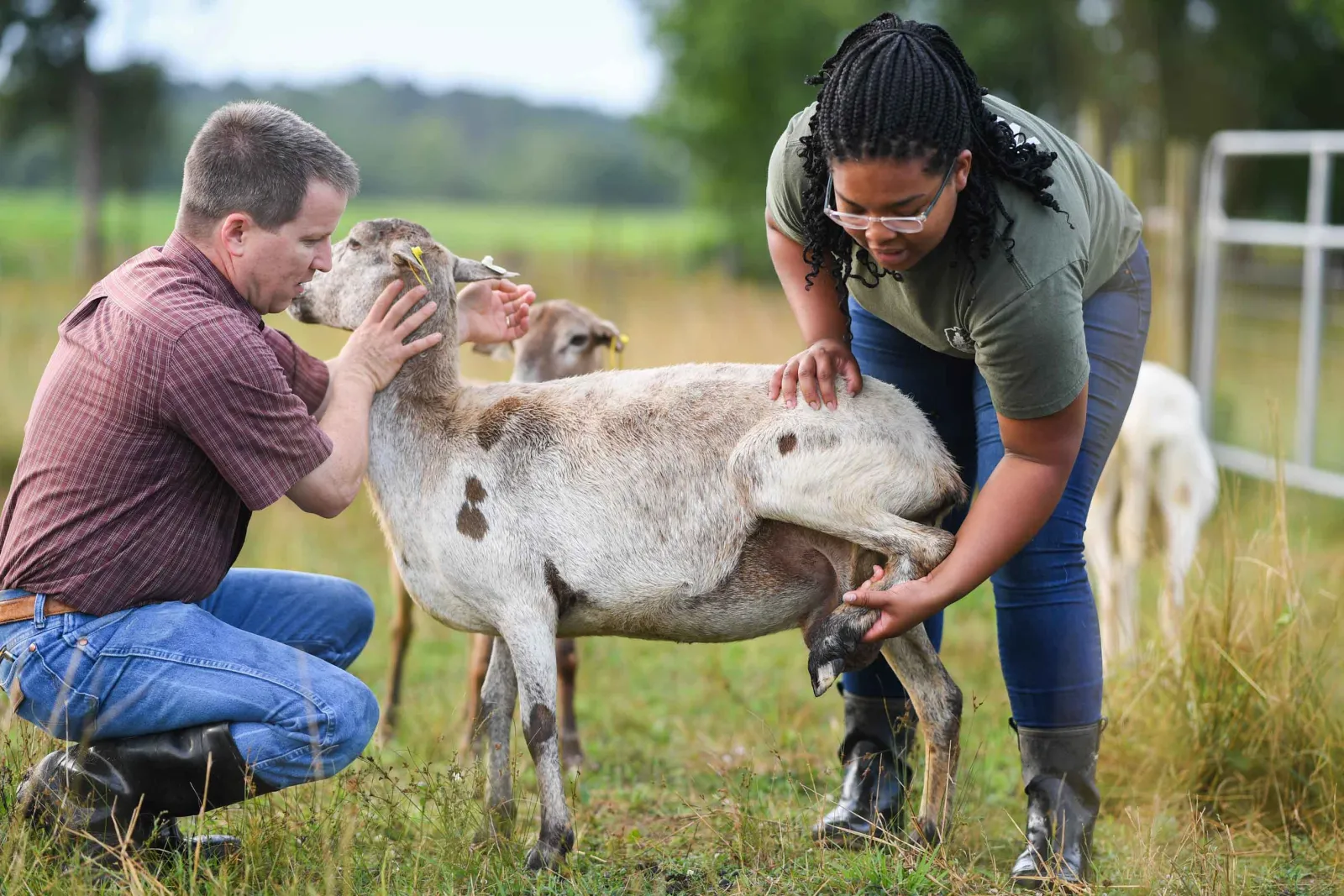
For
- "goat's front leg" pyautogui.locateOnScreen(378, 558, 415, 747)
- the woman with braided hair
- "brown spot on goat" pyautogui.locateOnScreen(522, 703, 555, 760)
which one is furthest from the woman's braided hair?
"goat's front leg" pyautogui.locateOnScreen(378, 558, 415, 747)

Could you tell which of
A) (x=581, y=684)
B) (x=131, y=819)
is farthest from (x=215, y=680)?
(x=581, y=684)

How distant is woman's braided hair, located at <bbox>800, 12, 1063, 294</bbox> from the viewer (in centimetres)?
275

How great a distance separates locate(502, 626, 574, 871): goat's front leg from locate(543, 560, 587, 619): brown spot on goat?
9 cm

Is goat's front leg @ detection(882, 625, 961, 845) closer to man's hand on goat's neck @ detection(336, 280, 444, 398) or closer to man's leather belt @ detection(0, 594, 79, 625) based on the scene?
man's hand on goat's neck @ detection(336, 280, 444, 398)

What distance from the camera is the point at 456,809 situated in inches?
136

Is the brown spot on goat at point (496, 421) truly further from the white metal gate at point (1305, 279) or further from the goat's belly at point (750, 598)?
the white metal gate at point (1305, 279)

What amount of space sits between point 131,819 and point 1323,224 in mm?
8648

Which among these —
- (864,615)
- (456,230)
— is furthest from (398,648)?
(456,230)

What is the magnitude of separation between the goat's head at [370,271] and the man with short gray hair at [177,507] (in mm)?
389

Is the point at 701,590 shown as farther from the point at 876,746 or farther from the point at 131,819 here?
the point at 131,819

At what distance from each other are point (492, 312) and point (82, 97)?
68.3 ft

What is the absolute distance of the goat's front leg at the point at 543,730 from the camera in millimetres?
3365

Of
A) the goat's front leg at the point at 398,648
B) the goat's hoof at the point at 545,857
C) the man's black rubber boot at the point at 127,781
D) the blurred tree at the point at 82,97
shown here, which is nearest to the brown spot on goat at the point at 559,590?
the goat's hoof at the point at 545,857

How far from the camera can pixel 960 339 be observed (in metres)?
3.22
